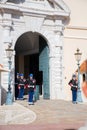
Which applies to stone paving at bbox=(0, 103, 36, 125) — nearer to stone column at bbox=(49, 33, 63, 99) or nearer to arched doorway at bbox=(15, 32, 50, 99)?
stone column at bbox=(49, 33, 63, 99)

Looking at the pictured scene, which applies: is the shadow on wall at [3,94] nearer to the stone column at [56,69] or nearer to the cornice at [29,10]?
the stone column at [56,69]

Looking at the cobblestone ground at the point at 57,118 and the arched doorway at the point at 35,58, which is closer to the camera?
the cobblestone ground at the point at 57,118

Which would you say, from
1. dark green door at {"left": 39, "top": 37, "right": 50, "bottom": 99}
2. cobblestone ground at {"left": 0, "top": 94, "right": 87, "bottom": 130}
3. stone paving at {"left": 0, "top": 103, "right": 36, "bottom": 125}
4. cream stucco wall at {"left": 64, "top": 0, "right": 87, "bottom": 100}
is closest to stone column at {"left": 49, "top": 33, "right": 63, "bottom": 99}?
dark green door at {"left": 39, "top": 37, "right": 50, "bottom": 99}

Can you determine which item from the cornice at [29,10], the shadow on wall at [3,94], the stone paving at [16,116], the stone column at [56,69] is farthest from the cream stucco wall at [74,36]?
the stone paving at [16,116]

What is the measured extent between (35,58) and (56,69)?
258 inches

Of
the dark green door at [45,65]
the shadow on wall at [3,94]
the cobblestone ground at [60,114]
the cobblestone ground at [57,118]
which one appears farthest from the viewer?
the dark green door at [45,65]

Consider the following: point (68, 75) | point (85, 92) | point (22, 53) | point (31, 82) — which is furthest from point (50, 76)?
point (22, 53)

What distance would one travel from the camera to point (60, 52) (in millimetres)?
21312

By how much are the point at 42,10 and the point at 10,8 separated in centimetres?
224

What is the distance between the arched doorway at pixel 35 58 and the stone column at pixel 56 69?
1.47 ft

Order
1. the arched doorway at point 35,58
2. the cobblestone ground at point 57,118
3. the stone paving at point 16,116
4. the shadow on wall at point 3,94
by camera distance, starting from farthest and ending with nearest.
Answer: the arched doorway at point 35,58 → the shadow on wall at point 3,94 → the stone paving at point 16,116 → the cobblestone ground at point 57,118

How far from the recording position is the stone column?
A: 21.1 metres

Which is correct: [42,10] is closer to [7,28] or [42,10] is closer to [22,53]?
[7,28]

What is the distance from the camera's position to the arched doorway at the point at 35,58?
21797mm
